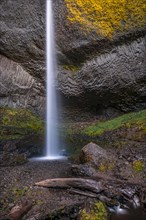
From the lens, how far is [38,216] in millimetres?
3920

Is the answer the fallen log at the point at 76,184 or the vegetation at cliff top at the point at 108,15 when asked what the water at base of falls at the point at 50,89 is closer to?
the vegetation at cliff top at the point at 108,15

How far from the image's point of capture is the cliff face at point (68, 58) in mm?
9625

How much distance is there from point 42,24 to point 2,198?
7161 mm

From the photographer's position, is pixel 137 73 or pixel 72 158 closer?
pixel 72 158

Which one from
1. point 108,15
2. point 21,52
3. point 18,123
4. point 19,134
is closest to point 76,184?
point 19,134

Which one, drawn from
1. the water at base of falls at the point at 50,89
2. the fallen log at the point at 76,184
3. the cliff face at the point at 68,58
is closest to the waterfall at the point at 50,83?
the water at base of falls at the point at 50,89

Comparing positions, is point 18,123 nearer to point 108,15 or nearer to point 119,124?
point 119,124

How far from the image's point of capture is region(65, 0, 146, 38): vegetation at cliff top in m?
9.53

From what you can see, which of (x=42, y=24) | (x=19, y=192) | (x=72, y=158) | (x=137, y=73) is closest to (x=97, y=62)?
(x=137, y=73)

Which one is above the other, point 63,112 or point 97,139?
point 63,112

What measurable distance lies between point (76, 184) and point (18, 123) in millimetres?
4957

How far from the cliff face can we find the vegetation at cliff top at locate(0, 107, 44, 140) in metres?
0.44

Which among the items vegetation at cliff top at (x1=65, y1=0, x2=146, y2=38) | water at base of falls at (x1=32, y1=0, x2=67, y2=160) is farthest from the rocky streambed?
vegetation at cliff top at (x1=65, y1=0, x2=146, y2=38)

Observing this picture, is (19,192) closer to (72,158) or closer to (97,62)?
(72,158)
